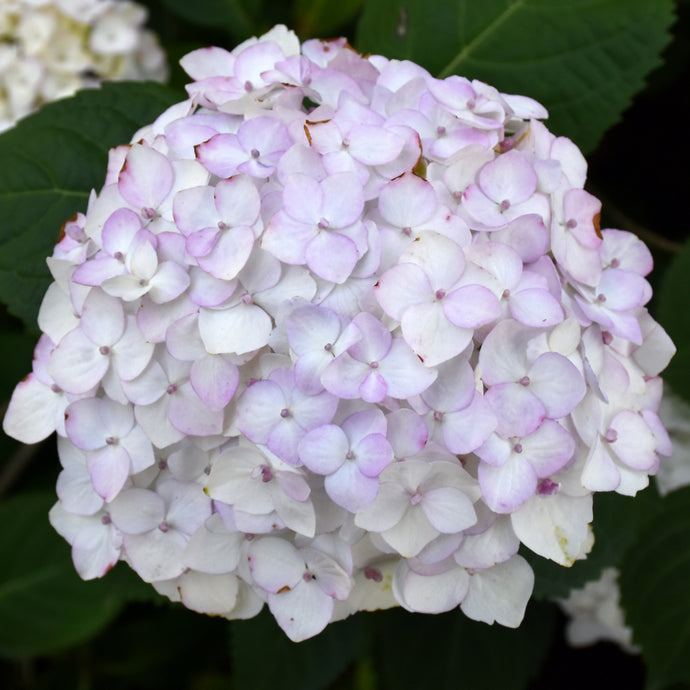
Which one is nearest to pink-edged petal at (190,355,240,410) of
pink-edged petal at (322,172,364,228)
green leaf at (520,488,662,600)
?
pink-edged petal at (322,172,364,228)

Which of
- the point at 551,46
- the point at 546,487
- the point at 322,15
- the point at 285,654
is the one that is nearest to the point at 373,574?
the point at 546,487

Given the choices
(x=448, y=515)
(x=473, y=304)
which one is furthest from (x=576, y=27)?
(x=448, y=515)

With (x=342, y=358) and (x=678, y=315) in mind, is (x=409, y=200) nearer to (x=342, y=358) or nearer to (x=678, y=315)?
(x=342, y=358)

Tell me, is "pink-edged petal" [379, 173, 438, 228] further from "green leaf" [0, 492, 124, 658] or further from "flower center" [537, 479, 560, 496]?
"green leaf" [0, 492, 124, 658]

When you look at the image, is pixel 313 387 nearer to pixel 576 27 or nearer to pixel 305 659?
pixel 576 27

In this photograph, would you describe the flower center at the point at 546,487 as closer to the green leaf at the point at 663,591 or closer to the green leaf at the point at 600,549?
the green leaf at the point at 600,549
